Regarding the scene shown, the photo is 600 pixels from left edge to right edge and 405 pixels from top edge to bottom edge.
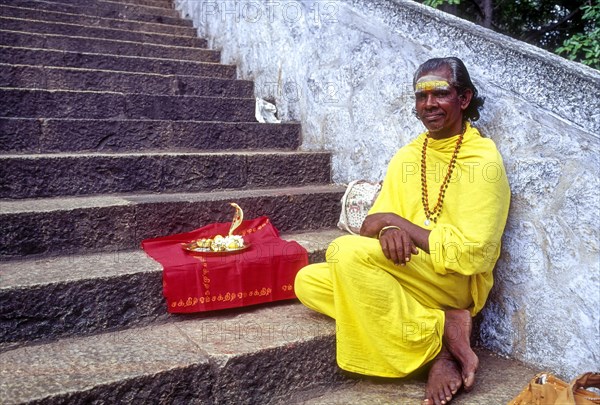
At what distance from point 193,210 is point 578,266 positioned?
2192 millimetres

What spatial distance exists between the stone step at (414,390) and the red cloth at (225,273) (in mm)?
628

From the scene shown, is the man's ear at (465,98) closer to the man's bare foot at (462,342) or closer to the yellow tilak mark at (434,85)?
the yellow tilak mark at (434,85)

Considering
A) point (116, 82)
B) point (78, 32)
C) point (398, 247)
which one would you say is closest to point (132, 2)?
point (78, 32)

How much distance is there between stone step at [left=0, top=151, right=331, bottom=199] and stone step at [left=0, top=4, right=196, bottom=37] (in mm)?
3000

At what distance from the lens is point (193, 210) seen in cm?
325

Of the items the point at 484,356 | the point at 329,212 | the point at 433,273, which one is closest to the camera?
the point at 433,273

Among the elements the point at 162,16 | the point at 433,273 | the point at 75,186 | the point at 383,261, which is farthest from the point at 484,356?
the point at 162,16

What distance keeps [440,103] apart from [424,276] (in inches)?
34.2

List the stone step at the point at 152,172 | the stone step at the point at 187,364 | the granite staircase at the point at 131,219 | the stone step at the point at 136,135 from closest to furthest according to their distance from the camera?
the stone step at the point at 187,364 < the granite staircase at the point at 131,219 < the stone step at the point at 152,172 < the stone step at the point at 136,135

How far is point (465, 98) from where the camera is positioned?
264 cm

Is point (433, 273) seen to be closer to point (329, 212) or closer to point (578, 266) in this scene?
point (578, 266)

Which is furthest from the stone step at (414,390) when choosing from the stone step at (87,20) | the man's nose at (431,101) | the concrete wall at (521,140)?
the stone step at (87,20)

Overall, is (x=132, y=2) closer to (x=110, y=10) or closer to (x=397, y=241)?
(x=110, y=10)

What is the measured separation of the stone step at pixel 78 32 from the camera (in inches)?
195
